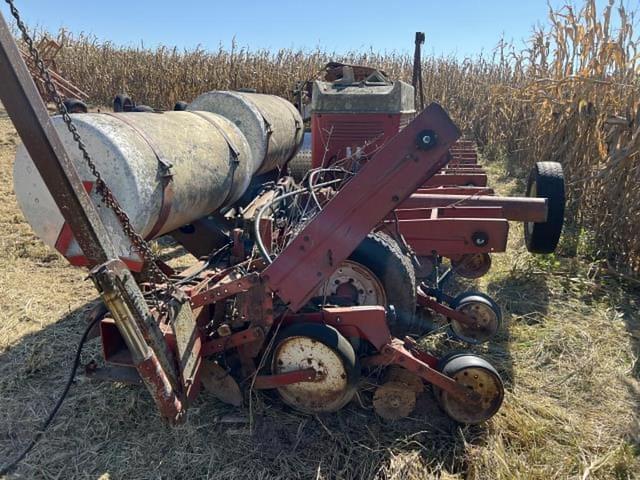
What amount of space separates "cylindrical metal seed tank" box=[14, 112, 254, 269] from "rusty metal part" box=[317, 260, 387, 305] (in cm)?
112

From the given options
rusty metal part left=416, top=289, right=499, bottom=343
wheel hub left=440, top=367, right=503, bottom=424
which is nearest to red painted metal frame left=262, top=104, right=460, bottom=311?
wheel hub left=440, top=367, right=503, bottom=424

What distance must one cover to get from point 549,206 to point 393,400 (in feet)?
7.10

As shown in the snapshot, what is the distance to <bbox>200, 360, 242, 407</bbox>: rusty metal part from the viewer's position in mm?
2830

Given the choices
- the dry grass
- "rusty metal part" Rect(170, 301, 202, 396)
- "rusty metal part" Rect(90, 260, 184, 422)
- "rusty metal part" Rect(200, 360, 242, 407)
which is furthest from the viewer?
"rusty metal part" Rect(200, 360, 242, 407)

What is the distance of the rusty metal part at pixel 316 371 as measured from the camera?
103 inches

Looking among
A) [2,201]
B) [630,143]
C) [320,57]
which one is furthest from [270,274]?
[320,57]

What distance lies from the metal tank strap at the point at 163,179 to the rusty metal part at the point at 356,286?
1068 mm

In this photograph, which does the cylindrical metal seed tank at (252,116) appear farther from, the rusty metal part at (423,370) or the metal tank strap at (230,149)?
the rusty metal part at (423,370)

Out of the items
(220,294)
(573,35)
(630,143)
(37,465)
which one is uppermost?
(573,35)

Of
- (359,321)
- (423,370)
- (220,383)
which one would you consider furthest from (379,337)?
(220,383)

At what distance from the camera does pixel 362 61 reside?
16.2m

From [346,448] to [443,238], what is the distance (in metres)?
1.57

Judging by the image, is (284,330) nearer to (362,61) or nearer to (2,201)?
(2,201)

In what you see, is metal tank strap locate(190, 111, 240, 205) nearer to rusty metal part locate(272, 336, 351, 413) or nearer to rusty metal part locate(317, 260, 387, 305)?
rusty metal part locate(317, 260, 387, 305)
